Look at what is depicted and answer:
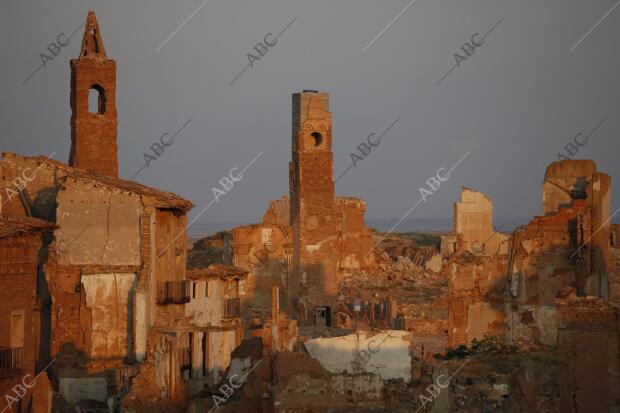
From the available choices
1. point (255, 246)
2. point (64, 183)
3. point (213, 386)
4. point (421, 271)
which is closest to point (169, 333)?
point (213, 386)

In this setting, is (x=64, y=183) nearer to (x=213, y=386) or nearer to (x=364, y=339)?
(x=213, y=386)

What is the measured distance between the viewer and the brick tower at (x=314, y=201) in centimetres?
4816

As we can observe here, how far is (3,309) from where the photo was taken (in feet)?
102

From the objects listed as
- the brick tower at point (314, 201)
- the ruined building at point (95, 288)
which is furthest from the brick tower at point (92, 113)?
the brick tower at point (314, 201)

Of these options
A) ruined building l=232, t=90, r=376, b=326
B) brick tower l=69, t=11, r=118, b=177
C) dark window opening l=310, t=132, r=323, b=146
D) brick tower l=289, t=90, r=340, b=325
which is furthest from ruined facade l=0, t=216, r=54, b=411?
dark window opening l=310, t=132, r=323, b=146

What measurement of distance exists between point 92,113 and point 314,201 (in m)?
11.4

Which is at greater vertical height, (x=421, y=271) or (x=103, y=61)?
(x=103, y=61)

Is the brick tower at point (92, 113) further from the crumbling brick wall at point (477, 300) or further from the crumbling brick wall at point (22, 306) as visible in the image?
the crumbling brick wall at point (477, 300)

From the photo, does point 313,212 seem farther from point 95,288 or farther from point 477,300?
point 95,288

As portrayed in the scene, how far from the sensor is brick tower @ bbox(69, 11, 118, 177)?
38750 millimetres

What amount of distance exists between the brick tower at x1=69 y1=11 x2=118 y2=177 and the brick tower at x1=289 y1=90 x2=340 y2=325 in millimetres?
10061

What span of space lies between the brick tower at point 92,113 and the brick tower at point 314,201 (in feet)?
33.0

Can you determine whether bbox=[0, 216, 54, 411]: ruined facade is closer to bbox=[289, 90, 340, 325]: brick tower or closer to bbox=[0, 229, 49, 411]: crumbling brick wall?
bbox=[0, 229, 49, 411]: crumbling brick wall

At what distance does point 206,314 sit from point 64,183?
571 centimetres
